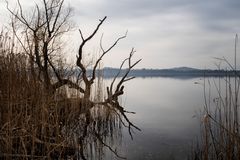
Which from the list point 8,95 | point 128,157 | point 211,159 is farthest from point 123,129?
point 8,95

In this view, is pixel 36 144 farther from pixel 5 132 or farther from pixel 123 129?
pixel 123 129

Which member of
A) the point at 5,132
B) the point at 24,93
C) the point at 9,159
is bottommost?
the point at 9,159

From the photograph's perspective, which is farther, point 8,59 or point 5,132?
point 8,59

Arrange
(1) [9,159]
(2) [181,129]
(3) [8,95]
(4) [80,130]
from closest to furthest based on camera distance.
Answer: (1) [9,159] → (3) [8,95] → (4) [80,130] → (2) [181,129]

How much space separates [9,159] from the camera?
10.3ft

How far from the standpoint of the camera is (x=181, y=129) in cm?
760

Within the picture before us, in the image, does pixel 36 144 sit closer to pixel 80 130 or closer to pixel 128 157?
pixel 128 157

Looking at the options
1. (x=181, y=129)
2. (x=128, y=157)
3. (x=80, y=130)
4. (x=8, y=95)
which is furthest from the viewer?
(x=181, y=129)

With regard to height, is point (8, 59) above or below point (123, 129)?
above

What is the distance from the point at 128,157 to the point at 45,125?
61.5 inches

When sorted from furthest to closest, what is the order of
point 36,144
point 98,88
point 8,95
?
point 98,88
point 36,144
point 8,95

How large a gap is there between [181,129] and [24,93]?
Result: 4622 mm

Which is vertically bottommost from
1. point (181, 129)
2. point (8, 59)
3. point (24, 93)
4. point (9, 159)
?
point (181, 129)

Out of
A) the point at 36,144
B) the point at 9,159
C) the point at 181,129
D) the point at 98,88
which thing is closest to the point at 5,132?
the point at 9,159
